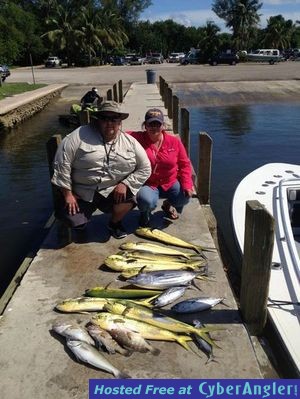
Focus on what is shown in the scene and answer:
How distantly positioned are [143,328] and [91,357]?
1.57ft

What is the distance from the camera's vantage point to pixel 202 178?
23.5 ft

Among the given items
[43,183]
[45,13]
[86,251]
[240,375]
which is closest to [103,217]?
[86,251]

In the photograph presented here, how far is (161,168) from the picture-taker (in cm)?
529

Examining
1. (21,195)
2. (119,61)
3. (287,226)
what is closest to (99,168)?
(287,226)

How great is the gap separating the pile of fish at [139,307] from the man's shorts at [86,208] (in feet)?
1.68

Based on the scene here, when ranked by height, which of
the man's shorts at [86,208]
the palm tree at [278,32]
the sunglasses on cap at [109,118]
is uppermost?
the palm tree at [278,32]

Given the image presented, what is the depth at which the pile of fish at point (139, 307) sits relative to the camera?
11.0ft

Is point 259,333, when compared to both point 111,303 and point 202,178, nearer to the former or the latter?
point 111,303

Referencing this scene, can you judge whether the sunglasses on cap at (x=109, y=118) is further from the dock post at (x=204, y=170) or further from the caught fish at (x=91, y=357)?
the dock post at (x=204, y=170)

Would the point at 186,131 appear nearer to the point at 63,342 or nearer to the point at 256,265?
the point at 256,265

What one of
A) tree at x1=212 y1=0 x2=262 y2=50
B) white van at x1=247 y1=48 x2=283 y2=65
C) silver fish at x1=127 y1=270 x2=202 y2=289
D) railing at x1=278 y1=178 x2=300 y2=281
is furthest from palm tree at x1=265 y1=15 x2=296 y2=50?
silver fish at x1=127 y1=270 x2=202 y2=289

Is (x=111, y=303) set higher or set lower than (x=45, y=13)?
lower

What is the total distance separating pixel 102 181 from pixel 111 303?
4.85 feet

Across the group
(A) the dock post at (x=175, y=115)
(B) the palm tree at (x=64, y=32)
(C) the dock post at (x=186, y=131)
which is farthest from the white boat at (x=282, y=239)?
(B) the palm tree at (x=64, y=32)
